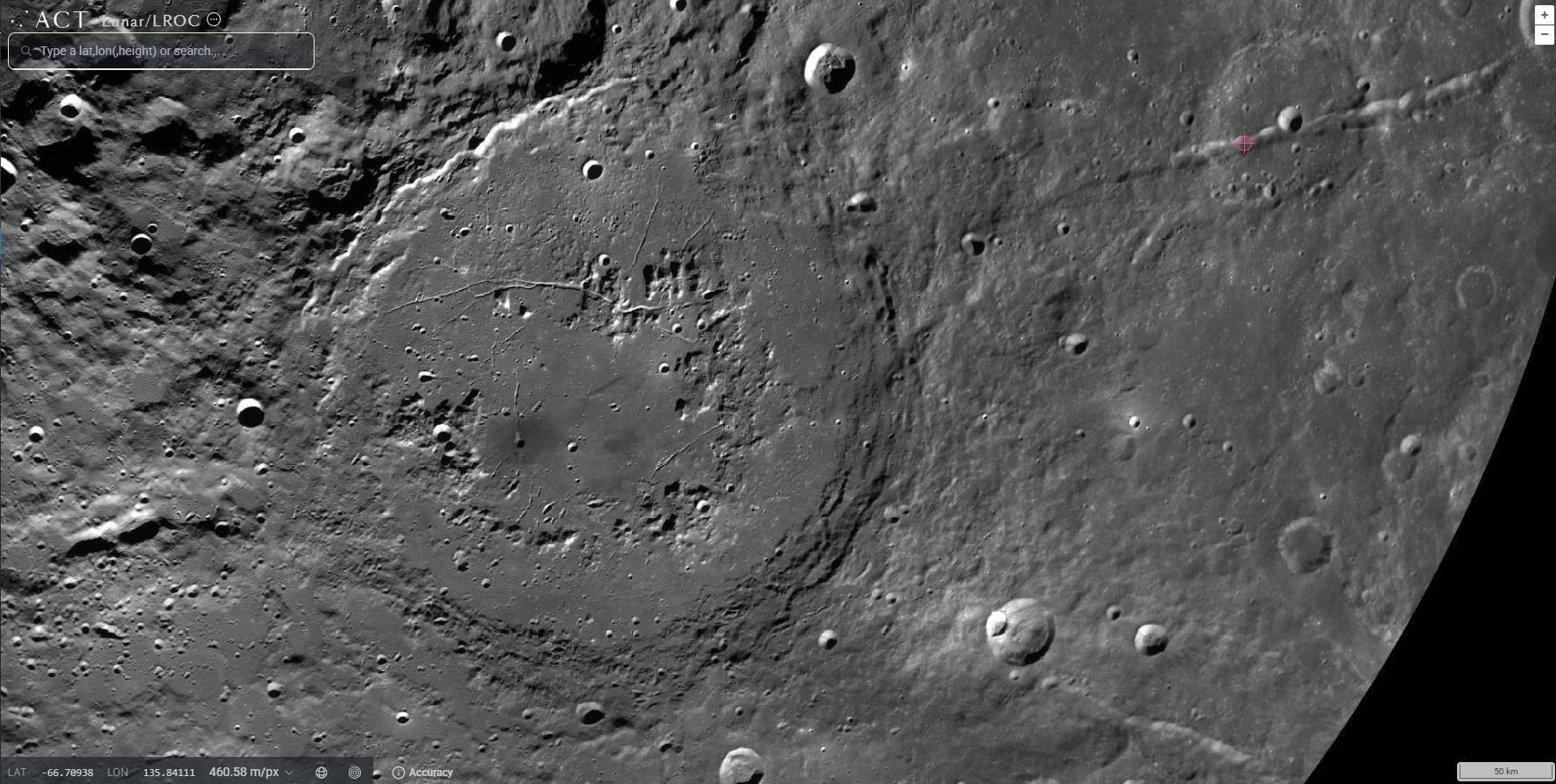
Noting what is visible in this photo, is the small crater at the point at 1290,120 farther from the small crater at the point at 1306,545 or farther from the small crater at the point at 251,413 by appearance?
the small crater at the point at 251,413

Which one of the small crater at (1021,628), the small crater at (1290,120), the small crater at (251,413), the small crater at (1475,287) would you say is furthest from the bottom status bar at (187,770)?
the small crater at (1475,287)

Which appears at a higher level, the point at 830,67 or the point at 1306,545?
the point at 830,67

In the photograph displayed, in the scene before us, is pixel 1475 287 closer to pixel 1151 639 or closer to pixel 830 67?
pixel 1151 639

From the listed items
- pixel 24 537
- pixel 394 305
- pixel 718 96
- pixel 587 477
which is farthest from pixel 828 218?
pixel 24 537

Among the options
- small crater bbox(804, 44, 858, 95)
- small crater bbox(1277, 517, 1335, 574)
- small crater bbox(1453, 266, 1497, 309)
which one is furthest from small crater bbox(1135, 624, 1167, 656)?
small crater bbox(804, 44, 858, 95)

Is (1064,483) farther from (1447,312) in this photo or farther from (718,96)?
(718,96)

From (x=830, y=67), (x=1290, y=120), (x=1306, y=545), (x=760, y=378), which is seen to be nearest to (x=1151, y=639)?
(x=1306, y=545)
